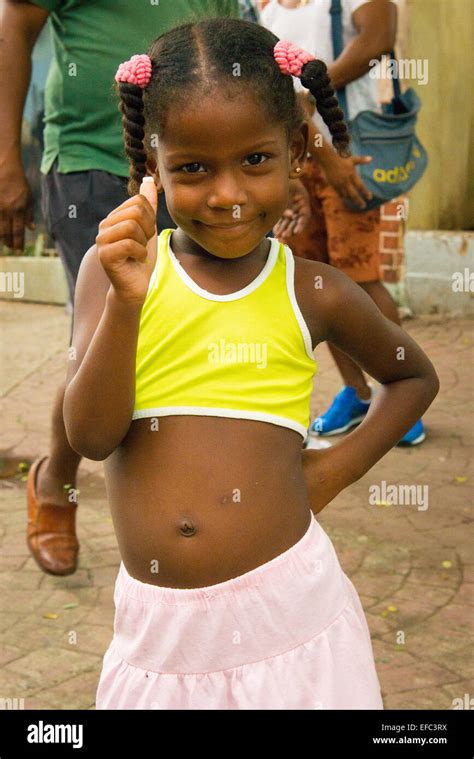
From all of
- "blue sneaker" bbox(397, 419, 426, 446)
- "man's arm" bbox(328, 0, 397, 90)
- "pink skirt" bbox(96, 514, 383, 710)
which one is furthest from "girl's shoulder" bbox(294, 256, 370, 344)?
"blue sneaker" bbox(397, 419, 426, 446)

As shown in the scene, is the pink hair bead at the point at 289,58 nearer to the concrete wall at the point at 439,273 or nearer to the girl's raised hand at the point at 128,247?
the girl's raised hand at the point at 128,247

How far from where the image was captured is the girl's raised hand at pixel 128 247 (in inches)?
63.7

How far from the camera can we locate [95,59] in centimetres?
308

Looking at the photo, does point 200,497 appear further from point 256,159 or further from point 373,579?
point 373,579

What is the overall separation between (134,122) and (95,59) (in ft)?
3.99

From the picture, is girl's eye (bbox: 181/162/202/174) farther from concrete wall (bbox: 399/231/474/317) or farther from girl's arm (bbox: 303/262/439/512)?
concrete wall (bbox: 399/231/474/317)

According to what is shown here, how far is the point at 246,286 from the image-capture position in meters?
1.96

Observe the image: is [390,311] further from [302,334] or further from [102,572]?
[302,334]

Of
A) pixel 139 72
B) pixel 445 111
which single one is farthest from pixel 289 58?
pixel 445 111

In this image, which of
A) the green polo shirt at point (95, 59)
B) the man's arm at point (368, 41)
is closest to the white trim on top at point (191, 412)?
the green polo shirt at point (95, 59)

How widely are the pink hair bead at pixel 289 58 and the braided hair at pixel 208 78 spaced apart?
0.03ft

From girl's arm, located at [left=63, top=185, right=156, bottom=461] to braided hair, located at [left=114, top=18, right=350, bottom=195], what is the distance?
0.23 metres
